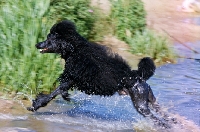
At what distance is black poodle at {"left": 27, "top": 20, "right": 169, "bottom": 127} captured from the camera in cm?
592

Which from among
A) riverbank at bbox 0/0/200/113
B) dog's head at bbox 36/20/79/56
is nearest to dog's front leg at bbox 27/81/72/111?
dog's head at bbox 36/20/79/56

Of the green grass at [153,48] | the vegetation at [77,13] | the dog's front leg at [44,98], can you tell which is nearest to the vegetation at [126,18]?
the green grass at [153,48]

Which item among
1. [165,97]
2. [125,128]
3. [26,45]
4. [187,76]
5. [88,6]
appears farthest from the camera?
[88,6]

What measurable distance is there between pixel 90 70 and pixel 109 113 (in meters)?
1.10

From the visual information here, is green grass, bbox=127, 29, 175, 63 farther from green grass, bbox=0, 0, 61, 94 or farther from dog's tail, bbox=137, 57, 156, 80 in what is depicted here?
dog's tail, bbox=137, 57, 156, 80

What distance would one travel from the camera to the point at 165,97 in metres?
7.85

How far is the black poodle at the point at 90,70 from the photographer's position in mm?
5922

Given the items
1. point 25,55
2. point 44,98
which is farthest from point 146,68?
point 25,55

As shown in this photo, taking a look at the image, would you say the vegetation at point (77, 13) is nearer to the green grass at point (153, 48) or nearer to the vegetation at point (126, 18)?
the vegetation at point (126, 18)

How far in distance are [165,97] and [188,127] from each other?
1.43 metres

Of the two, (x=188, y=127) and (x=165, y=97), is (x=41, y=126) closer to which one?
(x=188, y=127)

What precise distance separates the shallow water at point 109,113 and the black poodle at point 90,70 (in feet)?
0.87

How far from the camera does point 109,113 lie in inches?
268

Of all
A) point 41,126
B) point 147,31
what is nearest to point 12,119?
point 41,126
